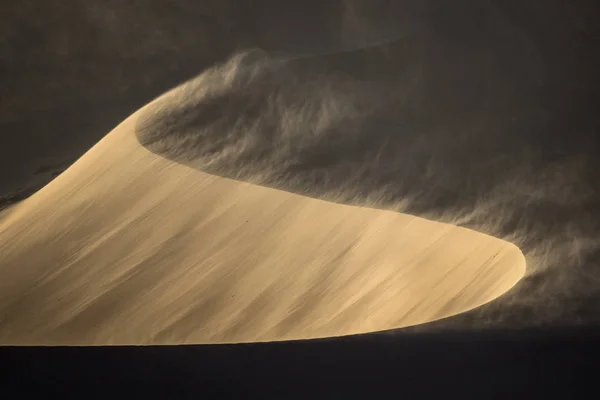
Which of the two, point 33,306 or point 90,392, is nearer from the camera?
point 90,392

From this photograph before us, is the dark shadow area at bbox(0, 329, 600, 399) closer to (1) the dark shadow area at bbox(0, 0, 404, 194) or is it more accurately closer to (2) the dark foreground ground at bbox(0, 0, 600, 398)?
(2) the dark foreground ground at bbox(0, 0, 600, 398)

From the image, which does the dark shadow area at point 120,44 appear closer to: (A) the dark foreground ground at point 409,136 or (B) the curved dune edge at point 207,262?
(A) the dark foreground ground at point 409,136

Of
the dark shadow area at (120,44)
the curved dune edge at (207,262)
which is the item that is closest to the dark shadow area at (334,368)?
the curved dune edge at (207,262)

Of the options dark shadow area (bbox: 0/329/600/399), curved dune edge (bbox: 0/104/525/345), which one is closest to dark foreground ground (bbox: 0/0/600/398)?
dark shadow area (bbox: 0/329/600/399)

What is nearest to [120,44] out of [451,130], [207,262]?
[207,262]

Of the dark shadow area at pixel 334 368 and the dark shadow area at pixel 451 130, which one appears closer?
the dark shadow area at pixel 334 368

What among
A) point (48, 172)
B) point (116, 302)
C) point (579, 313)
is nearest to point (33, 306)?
point (116, 302)

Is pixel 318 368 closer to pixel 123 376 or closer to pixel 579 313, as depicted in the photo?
pixel 123 376
